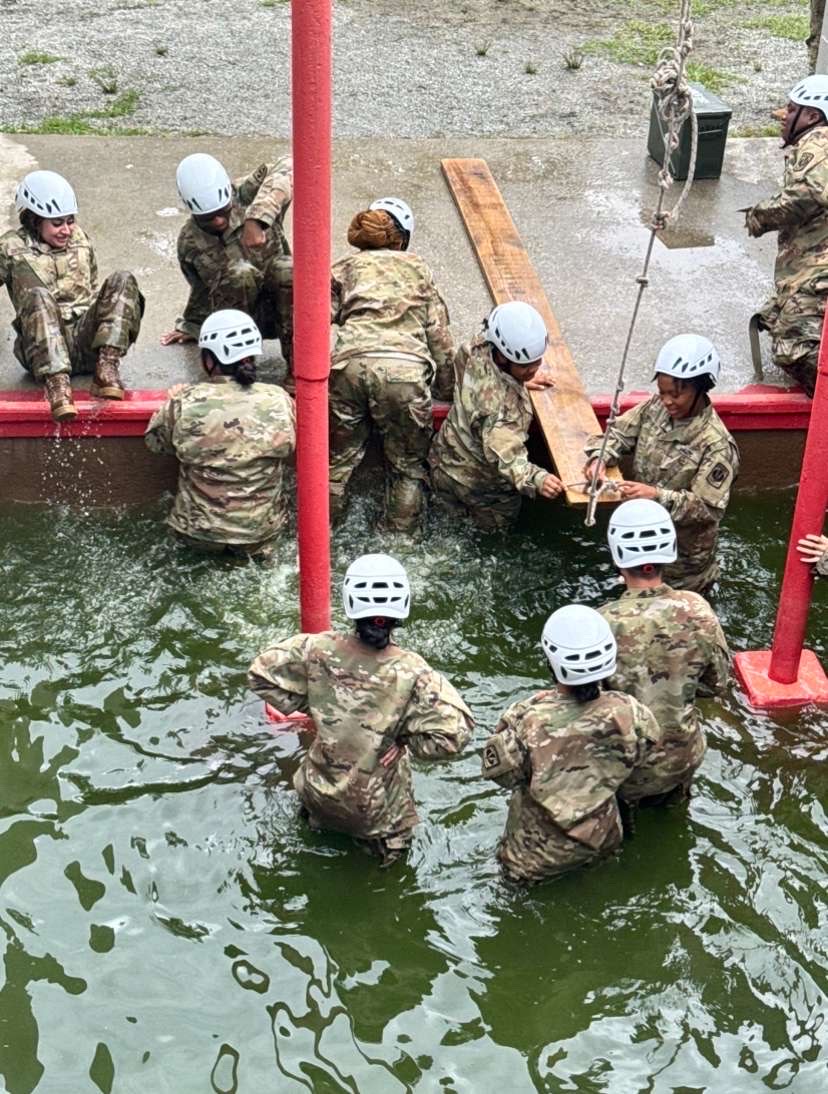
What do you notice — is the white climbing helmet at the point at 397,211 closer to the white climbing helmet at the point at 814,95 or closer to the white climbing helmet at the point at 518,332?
the white climbing helmet at the point at 518,332

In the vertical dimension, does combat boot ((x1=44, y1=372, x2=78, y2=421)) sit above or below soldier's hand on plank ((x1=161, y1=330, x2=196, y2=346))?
below

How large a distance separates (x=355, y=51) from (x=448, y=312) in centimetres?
630

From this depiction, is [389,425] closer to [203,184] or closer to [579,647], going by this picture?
[203,184]

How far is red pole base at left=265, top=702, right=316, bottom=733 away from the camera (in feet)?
23.2

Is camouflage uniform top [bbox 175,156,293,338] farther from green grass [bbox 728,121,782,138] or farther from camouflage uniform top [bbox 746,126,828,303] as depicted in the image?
green grass [bbox 728,121,782,138]

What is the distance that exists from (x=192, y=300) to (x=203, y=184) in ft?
2.87

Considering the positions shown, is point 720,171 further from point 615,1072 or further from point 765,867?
point 615,1072

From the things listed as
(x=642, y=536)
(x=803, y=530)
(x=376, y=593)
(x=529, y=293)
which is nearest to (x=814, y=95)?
(x=529, y=293)

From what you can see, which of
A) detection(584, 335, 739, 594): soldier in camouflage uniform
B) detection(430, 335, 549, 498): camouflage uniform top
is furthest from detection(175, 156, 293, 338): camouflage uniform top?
detection(584, 335, 739, 594): soldier in camouflage uniform

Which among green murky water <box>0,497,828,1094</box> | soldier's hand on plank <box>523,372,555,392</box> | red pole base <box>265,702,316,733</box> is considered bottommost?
green murky water <box>0,497,828,1094</box>

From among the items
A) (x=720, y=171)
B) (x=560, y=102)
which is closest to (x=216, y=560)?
(x=720, y=171)

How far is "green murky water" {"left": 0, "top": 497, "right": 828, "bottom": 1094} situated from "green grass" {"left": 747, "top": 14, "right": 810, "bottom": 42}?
32.5 feet

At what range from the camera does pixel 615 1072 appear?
18.1ft

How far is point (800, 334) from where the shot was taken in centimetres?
884
